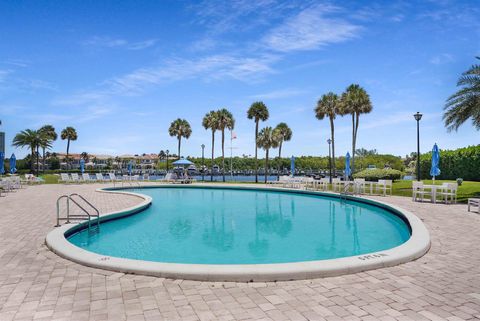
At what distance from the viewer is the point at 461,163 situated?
31.0 meters

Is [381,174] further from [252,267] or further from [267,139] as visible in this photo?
[252,267]

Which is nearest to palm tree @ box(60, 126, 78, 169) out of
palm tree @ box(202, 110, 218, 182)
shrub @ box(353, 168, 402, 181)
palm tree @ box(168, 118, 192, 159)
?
palm tree @ box(168, 118, 192, 159)

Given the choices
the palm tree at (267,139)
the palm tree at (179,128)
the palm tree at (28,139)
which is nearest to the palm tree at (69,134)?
the palm tree at (28,139)

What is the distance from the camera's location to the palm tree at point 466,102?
1602 cm

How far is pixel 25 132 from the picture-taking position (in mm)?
51438

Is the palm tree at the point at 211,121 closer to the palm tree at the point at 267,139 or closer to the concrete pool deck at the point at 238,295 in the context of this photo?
the palm tree at the point at 267,139

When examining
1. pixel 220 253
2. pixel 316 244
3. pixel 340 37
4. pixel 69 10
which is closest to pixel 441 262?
pixel 316 244

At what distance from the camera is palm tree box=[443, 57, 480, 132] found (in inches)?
631

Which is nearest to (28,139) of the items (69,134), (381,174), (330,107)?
(69,134)

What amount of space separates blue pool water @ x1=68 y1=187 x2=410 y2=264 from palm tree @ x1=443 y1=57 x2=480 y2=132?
6.94 meters

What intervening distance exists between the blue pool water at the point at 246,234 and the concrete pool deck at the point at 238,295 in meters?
2.46

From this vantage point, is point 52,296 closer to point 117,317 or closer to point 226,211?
point 117,317

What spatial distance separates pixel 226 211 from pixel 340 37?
32.1ft

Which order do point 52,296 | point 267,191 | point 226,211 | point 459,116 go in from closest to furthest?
point 52,296 < point 226,211 < point 459,116 < point 267,191
